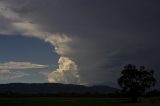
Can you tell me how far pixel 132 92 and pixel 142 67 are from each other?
10.0 m

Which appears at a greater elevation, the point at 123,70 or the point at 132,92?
the point at 123,70

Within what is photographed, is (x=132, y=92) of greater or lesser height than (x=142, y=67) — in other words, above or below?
below

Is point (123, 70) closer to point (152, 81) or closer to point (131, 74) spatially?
point (131, 74)

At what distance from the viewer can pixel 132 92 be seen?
12938 cm

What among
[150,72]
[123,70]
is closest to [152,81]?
[150,72]

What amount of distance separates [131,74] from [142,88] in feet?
21.4

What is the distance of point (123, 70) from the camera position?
127562 millimetres

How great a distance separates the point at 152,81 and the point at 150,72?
3364mm

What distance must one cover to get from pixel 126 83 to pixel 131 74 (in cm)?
391

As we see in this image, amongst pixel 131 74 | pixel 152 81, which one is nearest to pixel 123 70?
pixel 131 74

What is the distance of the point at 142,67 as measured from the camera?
128 meters

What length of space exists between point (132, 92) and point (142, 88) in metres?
4.12

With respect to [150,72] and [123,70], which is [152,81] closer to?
[150,72]

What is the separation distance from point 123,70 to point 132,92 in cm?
910
